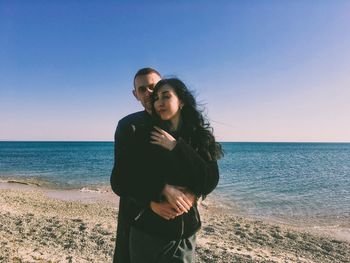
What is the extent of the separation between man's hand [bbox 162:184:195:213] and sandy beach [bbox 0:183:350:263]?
4.96 metres

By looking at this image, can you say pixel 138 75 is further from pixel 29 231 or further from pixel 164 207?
pixel 29 231

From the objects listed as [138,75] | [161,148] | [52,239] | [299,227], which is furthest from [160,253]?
[299,227]

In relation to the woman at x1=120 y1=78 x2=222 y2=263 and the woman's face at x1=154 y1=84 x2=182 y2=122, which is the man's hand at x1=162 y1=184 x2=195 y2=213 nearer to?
the woman at x1=120 y1=78 x2=222 y2=263

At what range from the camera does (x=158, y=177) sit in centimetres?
244

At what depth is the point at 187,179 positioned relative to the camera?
2.48m

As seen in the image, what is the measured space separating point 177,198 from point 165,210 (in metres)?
0.13

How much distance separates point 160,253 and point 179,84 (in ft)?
4.54

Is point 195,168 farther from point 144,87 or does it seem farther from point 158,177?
point 144,87

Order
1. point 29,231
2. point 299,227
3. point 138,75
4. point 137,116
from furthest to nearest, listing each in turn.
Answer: point 299,227 → point 29,231 → point 138,75 → point 137,116

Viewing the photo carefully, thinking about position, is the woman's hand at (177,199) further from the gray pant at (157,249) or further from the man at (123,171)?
the gray pant at (157,249)

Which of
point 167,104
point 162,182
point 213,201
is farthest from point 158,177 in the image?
point 213,201

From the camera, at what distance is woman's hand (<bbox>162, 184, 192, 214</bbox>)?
93.0 inches

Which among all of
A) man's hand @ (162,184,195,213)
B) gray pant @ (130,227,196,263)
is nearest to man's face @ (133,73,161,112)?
man's hand @ (162,184,195,213)

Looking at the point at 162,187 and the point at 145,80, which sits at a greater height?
the point at 145,80
